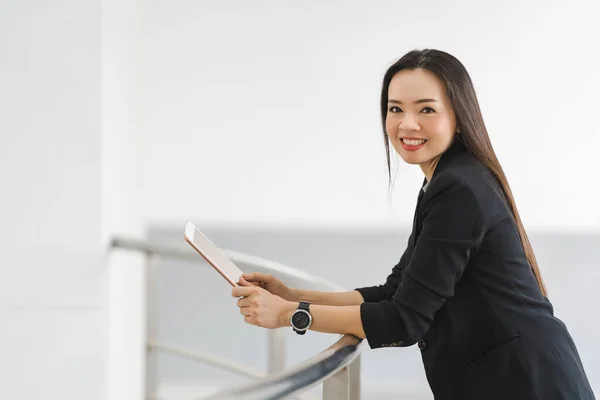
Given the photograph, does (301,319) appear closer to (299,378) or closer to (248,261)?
(299,378)

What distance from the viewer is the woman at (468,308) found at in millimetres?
1449

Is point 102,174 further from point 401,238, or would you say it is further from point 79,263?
point 401,238

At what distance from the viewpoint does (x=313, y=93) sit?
437 cm

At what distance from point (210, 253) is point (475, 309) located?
18.9 inches

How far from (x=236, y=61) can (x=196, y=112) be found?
13.2 inches

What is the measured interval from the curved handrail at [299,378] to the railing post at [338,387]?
0.05 ft

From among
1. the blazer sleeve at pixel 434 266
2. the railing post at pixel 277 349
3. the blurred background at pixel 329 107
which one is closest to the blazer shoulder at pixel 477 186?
the blazer sleeve at pixel 434 266

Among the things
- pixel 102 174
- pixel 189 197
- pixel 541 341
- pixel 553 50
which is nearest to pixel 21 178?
pixel 102 174

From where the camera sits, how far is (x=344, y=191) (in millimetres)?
4375

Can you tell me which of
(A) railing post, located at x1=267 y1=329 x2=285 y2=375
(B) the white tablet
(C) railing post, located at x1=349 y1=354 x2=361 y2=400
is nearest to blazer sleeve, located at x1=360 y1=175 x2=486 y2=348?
(C) railing post, located at x1=349 y1=354 x2=361 y2=400

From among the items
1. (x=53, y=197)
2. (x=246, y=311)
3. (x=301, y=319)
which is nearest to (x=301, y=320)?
(x=301, y=319)

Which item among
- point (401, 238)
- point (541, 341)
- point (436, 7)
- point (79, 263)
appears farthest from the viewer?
point (401, 238)

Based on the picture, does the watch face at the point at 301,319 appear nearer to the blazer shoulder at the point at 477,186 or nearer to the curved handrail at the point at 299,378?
→ the curved handrail at the point at 299,378

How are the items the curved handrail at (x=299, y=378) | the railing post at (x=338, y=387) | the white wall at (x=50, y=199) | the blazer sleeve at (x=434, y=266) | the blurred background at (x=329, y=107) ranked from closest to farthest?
the curved handrail at (x=299, y=378), the railing post at (x=338, y=387), the blazer sleeve at (x=434, y=266), the white wall at (x=50, y=199), the blurred background at (x=329, y=107)
